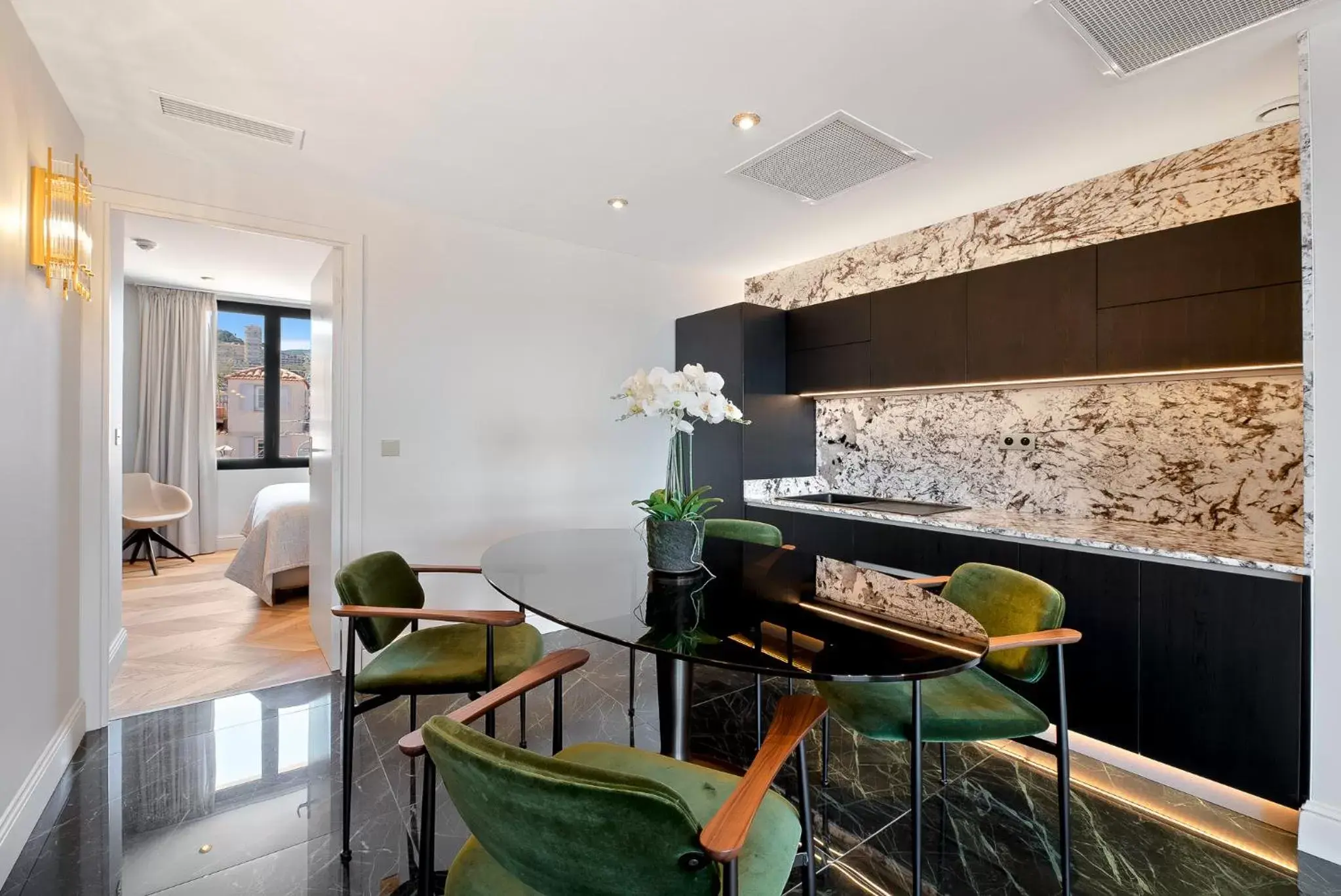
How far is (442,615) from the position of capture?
1.83 metres

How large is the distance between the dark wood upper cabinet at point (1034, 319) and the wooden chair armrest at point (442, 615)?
8.12 feet

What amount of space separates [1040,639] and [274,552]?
455 cm

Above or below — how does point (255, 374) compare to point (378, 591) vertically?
above

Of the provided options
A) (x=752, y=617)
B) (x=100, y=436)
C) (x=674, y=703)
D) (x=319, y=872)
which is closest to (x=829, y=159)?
(x=752, y=617)

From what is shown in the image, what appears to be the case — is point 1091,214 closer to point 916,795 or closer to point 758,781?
point 916,795

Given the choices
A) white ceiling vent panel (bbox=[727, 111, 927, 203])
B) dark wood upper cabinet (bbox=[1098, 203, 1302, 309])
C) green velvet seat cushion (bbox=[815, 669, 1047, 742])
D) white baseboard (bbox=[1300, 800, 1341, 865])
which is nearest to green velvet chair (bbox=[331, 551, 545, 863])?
green velvet seat cushion (bbox=[815, 669, 1047, 742])

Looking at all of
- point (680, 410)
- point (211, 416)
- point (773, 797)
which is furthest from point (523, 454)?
point (211, 416)

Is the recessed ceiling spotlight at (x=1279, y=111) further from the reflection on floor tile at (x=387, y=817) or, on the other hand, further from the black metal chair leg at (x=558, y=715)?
the black metal chair leg at (x=558, y=715)

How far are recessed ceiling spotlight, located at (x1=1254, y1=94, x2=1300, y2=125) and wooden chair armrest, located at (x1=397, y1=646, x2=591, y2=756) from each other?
294 cm

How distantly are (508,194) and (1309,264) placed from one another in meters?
3.09

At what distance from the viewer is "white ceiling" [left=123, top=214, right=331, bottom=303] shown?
4160 millimetres

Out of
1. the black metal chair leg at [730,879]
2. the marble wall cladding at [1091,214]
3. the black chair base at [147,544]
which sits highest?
the marble wall cladding at [1091,214]

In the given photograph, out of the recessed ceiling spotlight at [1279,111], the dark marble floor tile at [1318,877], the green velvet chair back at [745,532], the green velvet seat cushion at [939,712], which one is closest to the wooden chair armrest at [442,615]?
the green velvet seat cushion at [939,712]

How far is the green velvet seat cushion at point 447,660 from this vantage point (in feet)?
5.99
